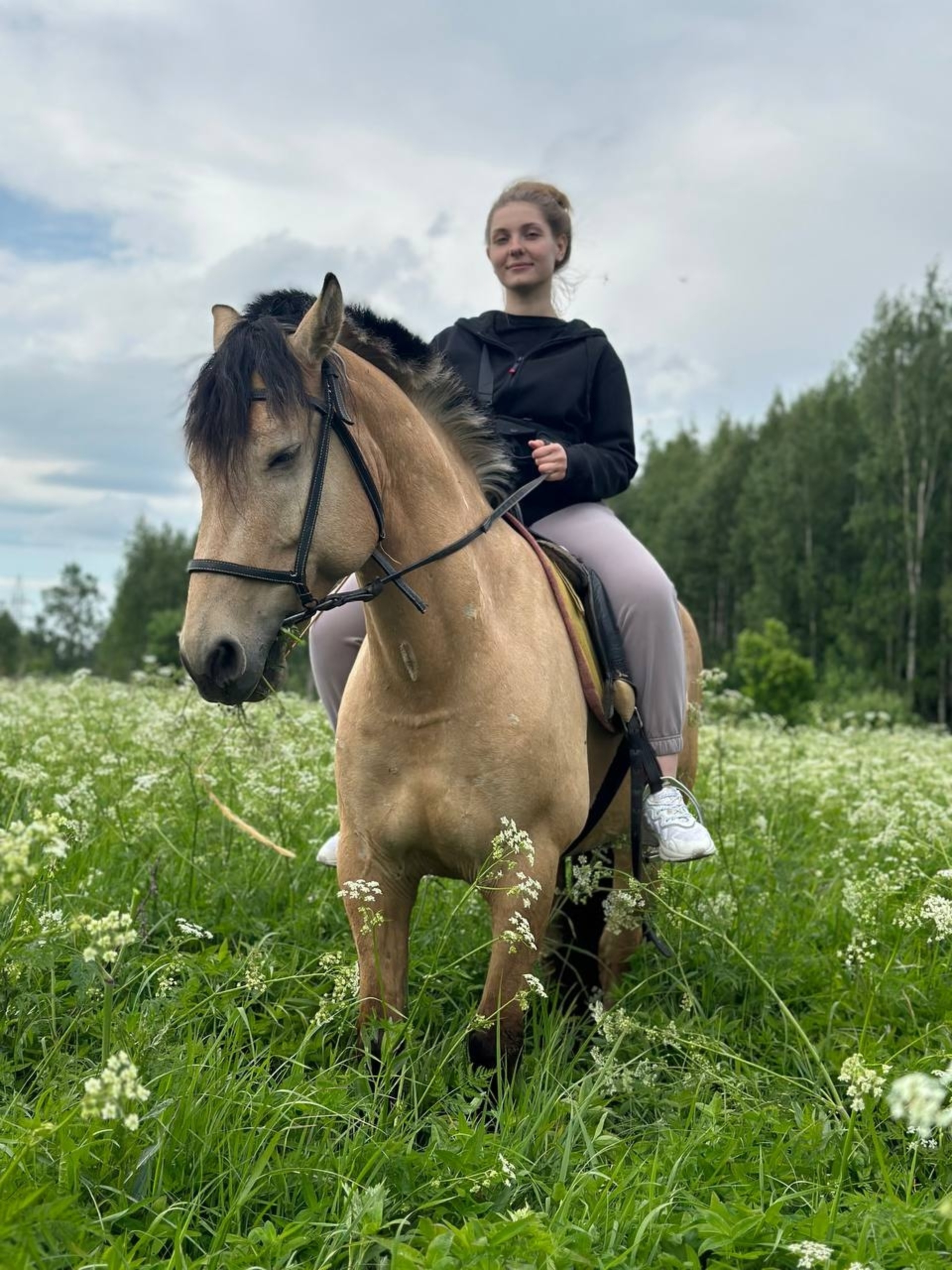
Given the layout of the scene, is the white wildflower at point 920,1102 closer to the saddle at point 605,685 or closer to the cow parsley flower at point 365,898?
the cow parsley flower at point 365,898

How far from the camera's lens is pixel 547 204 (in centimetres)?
499

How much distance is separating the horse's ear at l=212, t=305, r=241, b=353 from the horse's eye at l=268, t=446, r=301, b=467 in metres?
0.66

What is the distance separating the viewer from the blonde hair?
4984 mm

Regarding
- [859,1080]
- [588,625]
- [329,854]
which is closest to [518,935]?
[859,1080]

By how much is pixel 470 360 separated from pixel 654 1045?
9.82 feet

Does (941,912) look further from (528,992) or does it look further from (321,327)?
(321,327)

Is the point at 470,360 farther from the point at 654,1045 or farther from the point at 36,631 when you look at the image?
the point at 36,631

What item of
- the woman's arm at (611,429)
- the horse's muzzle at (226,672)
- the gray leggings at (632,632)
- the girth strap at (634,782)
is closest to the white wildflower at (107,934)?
the horse's muzzle at (226,672)

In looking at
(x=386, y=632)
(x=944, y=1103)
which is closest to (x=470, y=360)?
(x=386, y=632)

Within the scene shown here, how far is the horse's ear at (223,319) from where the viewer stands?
11.3 feet

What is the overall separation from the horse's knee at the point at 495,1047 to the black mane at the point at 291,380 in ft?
6.14

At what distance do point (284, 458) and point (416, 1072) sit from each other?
6.35 feet

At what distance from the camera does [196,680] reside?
2.79 m

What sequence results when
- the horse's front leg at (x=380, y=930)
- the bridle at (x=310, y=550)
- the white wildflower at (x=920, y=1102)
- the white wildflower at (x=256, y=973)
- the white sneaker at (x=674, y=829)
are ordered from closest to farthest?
1. the white wildflower at (x=920, y=1102)
2. the bridle at (x=310, y=550)
3. the white wildflower at (x=256, y=973)
4. the horse's front leg at (x=380, y=930)
5. the white sneaker at (x=674, y=829)
